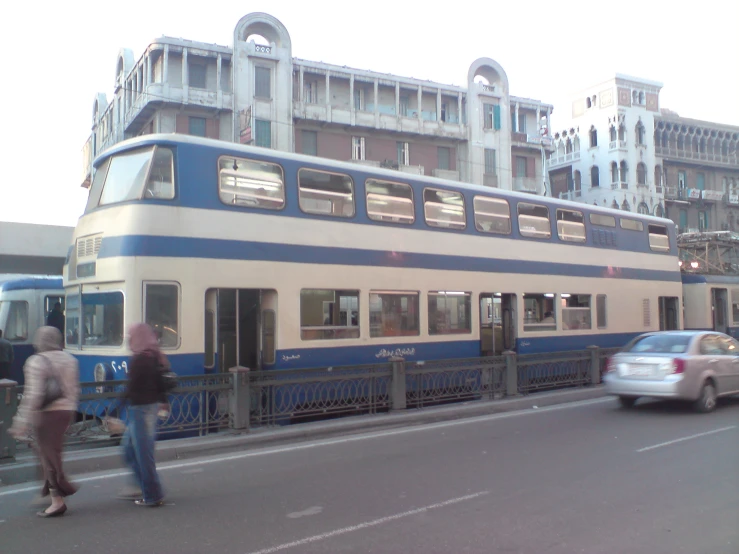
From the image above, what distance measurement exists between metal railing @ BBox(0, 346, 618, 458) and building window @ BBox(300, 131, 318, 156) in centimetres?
2430

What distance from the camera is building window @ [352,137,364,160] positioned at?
39.0 meters

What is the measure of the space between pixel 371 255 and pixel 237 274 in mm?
3084

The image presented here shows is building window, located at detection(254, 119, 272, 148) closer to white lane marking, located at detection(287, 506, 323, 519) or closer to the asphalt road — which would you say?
the asphalt road

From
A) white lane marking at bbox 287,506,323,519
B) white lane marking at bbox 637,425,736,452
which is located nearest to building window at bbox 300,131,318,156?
white lane marking at bbox 637,425,736,452

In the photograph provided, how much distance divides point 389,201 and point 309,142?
80.6 feet

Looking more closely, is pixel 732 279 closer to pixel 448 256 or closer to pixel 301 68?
pixel 448 256

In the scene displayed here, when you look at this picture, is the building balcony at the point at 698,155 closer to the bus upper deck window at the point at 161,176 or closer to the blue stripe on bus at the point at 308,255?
the blue stripe on bus at the point at 308,255

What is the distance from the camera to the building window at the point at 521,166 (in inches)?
1799

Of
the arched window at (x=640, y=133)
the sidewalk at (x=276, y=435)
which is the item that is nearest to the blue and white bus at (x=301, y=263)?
the sidewalk at (x=276, y=435)

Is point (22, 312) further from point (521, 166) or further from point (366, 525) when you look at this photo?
point (521, 166)

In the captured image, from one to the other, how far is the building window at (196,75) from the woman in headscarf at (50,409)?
3075cm

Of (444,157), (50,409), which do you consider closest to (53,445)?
(50,409)

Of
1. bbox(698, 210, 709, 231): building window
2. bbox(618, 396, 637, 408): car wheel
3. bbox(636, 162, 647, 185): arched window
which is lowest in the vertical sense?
bbox(618, 396, 637, 408): car wheel

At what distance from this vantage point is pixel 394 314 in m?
14.2
